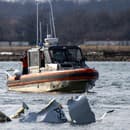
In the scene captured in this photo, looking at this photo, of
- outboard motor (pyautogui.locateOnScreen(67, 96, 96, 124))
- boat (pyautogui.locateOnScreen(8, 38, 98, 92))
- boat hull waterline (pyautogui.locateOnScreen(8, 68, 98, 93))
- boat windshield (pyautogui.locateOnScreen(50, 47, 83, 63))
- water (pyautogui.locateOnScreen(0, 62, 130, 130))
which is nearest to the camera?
water (pyautogui.locateOnScreen(0, 62, 130, 130))

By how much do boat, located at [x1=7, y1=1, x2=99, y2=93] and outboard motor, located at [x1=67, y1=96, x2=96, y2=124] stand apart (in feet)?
44.4

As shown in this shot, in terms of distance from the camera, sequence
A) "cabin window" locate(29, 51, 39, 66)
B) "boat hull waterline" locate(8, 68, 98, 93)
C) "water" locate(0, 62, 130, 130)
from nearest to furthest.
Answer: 1. "water" locate(0, 62, 130, 130)
2. "boat hull waterline" locate(8, 68, 98, 93)
3. "cabin window" locate(29, 51, 39, 66)

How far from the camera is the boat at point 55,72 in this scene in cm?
4728

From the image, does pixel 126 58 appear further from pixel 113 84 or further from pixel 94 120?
pixel 94 120

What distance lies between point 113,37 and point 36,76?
5304 inches

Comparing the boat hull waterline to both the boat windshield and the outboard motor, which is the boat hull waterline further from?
the outboard motor

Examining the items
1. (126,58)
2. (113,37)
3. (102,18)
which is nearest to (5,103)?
(126,58)

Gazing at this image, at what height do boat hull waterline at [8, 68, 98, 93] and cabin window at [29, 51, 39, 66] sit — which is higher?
cabin window at [29, 51, 39, 66]

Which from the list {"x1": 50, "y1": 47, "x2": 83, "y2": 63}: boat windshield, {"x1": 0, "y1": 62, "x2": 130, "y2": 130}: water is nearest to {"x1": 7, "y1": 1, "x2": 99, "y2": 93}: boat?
{"x1": 50, "y1": 47, "x2": 83, "y2": 63}: boat windshield

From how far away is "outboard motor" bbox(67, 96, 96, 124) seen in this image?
32781mm

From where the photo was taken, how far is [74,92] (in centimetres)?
4806

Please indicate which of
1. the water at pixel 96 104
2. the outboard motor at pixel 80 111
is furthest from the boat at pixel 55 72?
the outboard motor at pixel 80 111

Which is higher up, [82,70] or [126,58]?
[82,70]

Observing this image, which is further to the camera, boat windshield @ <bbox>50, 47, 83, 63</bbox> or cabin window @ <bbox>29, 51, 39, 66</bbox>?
cabin window @ <bbox>29, 51, 39, 66</bbox>
